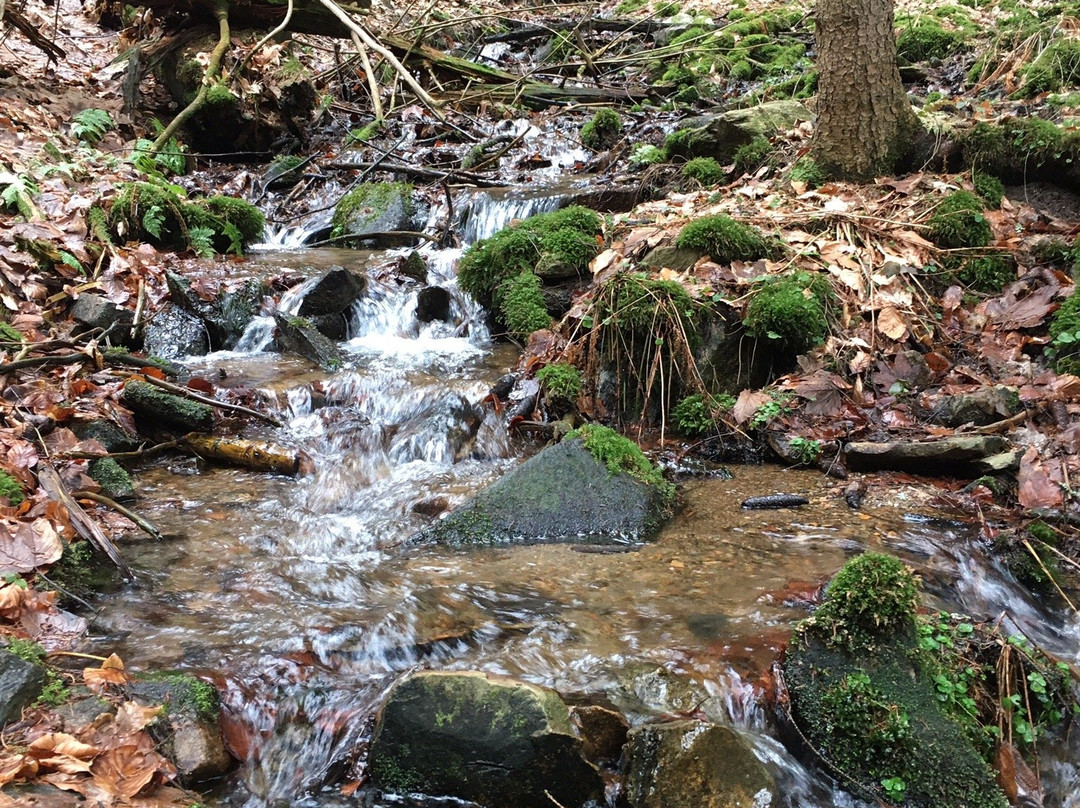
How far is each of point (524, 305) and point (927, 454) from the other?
3.45 metres

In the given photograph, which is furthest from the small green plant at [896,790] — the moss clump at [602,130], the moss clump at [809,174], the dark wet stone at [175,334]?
the moss clump at [602,130]

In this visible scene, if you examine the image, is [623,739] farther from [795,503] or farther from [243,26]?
[243,26]

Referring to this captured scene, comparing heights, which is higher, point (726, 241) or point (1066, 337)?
point (726, 241)

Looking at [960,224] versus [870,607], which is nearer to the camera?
[870,607]

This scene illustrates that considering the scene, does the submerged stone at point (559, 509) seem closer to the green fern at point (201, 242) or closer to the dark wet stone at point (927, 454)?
the dark wet stone at point (927, 454)

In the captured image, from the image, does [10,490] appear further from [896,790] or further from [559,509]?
[896,790]

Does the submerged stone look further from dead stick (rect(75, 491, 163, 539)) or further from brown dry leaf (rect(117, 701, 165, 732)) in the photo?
brown dry leaf (rect(117, 701, 165, 732))

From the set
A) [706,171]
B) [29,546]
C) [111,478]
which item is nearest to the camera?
[29,546]

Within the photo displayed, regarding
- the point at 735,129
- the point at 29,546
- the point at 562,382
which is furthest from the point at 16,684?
the point at 735,129

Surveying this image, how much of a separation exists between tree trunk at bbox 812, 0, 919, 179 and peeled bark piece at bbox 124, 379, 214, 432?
18.7 feet

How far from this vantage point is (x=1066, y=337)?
184 inches

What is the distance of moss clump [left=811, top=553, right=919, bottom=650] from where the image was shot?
2.76 meters

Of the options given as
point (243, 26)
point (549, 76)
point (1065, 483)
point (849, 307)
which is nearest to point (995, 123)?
point (849, 307)

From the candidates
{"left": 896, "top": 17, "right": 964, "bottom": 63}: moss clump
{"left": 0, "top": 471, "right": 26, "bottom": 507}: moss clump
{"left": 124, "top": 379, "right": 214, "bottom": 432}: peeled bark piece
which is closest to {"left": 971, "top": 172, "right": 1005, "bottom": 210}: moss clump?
{"left": 896, "top": 17, "right": 964, "bottom": 63}: moss clump
